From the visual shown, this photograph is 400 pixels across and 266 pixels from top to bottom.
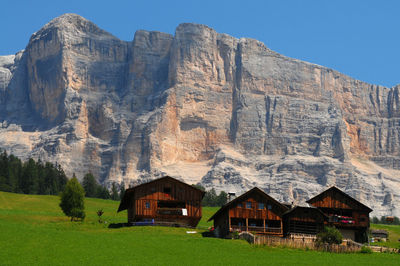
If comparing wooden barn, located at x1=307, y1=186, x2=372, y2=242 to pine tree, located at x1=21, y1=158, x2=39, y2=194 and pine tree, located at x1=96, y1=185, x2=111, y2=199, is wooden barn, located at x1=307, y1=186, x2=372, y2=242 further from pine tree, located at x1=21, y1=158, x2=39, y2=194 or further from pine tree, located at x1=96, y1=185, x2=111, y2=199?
pine tree, located at x1=96, y1=185, x2=111, y2=199

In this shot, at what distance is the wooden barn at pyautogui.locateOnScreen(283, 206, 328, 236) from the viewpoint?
7900 cm

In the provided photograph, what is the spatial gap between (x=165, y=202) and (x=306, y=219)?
1729cm

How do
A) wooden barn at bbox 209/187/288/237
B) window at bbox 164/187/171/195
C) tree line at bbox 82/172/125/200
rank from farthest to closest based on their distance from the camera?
tree line at bbox 82/172/125/200, window at bbox 164/187/171/195, wooden barn at bbox 209/187/288/237

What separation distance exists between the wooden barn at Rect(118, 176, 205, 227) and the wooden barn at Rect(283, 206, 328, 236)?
1191cm

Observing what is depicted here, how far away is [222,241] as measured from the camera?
65062mm

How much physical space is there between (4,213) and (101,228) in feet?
70.2

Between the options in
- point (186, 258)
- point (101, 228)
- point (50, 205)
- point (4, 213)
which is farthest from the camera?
point (50, 205)

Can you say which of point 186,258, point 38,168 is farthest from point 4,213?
point 38,168

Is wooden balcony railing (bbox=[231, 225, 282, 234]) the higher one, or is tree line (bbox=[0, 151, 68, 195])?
tree line (bbox=[0, 151, 68, 195])

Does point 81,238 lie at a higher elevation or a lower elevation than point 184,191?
lower

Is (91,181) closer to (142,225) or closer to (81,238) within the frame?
(142,225)

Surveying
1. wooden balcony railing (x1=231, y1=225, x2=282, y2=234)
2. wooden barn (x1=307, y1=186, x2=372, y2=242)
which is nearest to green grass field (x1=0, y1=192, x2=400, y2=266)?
wooden balcony railing (x1=231, y1=225, x2=282, y2=234)

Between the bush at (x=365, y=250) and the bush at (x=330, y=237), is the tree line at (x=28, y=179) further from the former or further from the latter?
the bush at (x=365, y=250)

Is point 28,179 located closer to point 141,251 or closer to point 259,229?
point 259,229
